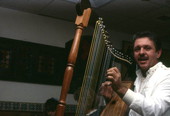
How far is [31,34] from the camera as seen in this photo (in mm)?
6113

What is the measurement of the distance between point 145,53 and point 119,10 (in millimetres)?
3718

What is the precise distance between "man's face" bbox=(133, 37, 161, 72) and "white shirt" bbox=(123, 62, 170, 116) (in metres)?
0.11

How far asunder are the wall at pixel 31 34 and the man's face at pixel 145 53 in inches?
152

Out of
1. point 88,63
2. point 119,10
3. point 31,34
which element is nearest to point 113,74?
point 88,63

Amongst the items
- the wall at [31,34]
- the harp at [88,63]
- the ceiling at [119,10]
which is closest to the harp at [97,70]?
the harp at [88,63]

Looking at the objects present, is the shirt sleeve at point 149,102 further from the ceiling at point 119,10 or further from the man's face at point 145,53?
the ceiling at point 119,10

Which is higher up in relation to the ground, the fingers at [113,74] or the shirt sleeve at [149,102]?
the fingers at [113,74]

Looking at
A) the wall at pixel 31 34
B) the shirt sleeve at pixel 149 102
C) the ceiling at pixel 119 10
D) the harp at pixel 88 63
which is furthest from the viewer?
the wall at pixel 31 34

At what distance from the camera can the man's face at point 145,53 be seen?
2.10m

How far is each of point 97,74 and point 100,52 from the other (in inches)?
6.5

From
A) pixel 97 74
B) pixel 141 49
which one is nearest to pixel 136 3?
pixel 141 49

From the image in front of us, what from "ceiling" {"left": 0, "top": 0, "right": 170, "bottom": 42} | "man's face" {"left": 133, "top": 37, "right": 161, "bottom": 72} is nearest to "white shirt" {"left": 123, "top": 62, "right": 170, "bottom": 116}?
"man's face" {"left": 133, "top": 37, "right": 161, "bottom": 72}

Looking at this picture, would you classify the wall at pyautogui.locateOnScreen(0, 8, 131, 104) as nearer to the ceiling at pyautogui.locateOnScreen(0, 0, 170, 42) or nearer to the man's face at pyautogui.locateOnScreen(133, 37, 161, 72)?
the ceiling at pyautogui.locateOnScreen(0, 0, 170, 42)

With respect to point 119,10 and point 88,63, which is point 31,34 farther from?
point 88,63
